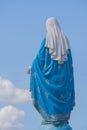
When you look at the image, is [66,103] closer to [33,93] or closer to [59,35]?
[33,93]

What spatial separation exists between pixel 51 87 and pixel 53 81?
0.20 metres

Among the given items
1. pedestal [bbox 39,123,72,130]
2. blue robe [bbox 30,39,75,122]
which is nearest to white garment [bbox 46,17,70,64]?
blue robe [bbox 30,39,75,122]

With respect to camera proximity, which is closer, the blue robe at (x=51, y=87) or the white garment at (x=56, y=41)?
the blue robe at (x=51, y=87)

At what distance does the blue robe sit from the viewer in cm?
1172

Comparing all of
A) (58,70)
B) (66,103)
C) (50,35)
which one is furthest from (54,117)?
(50,35)

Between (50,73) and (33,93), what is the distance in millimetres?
763

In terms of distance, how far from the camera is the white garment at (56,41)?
1208cm

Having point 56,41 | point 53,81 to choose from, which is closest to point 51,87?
point 53,81

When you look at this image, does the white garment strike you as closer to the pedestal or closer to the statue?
the statue

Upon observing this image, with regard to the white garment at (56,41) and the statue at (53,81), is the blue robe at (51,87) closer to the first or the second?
the statue at (53,81)

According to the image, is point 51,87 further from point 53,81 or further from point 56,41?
point 56,41

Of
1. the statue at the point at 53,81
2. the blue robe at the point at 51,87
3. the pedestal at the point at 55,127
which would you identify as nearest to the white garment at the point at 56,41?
the statue at the point at 53,81

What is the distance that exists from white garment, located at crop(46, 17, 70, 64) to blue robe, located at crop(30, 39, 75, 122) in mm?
127

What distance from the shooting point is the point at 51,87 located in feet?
38.7
